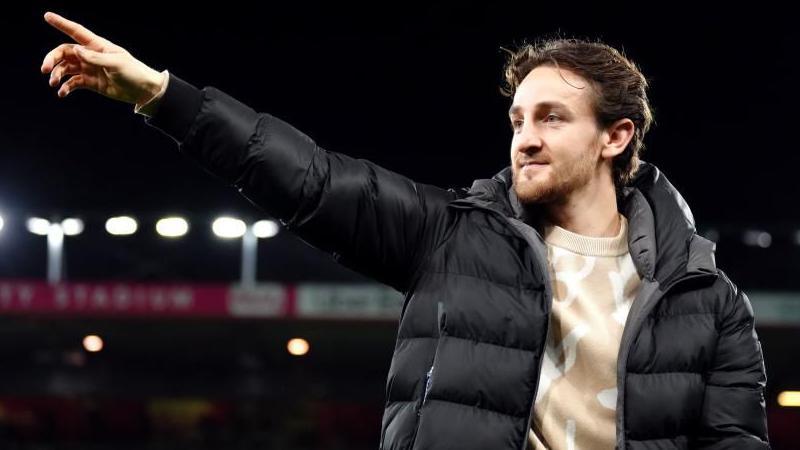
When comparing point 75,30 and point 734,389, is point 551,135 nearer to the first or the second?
point 734,389

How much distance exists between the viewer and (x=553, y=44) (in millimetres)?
2461

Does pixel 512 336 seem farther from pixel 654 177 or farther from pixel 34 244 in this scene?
pixel 34 244

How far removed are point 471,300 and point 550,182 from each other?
37 cm

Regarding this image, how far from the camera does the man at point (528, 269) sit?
196 cm

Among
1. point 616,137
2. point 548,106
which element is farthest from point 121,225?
point 548,106

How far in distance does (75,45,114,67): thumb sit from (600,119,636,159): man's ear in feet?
3.78

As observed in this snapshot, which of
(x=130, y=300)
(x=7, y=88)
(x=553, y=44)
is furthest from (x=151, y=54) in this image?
(x=553, y=44)

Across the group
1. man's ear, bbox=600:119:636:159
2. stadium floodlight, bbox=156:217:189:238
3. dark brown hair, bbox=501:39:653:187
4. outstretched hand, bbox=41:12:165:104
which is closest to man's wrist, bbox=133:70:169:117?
outstretched hand, bbox=41:12:165:104

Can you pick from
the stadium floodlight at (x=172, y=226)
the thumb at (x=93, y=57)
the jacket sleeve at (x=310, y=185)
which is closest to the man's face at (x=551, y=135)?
the jacket sleeve at (x=310, y=185)

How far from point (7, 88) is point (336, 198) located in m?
18.3

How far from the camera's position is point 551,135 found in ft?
7.50

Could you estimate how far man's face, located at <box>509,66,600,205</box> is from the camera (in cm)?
226

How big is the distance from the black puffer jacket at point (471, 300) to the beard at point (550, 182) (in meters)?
0.05

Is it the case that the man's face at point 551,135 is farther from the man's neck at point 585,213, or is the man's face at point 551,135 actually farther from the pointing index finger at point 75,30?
the pointing index finger at point 75,30
